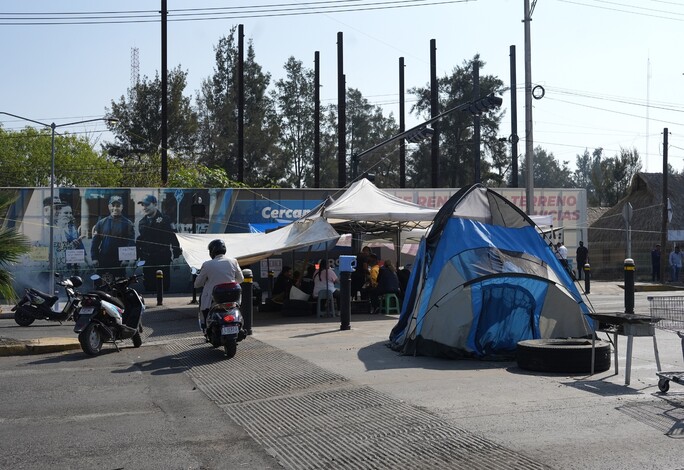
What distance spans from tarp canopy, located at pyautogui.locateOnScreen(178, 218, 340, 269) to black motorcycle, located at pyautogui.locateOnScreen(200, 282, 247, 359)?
6209 millimetres

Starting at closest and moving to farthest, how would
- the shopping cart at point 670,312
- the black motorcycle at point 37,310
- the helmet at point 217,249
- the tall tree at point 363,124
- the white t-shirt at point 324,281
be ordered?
the shopping cart at point 670,312
the helmet at point 217,249
the white t-shirt at point 324,281
the black motorcycle at point 37,310
the tall tree at point 363,124

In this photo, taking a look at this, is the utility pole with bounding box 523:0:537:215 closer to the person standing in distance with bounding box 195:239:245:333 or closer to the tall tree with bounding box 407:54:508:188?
the person standing in distance with bounding box 195:239:245:333

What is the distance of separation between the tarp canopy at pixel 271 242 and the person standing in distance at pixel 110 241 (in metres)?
13.5

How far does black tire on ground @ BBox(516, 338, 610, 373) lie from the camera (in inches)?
398

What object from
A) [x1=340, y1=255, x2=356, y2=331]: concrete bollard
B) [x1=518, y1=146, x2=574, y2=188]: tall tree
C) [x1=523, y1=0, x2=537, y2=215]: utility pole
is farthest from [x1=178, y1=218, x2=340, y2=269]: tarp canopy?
[x1=518, y1=146, x2=574, y2=188]: tall tree

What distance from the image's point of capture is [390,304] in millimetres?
19578

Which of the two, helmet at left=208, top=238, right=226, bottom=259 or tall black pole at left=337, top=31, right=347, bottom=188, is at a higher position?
tall black pole at left=337, top=31, right=347, bottom=188

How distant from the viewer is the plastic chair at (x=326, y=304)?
18.8 meters

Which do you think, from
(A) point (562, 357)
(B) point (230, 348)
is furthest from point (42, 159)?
(A) point (562, 357)

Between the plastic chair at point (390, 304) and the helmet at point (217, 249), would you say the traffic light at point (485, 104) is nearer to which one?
the plastic chair at point (390, 304)

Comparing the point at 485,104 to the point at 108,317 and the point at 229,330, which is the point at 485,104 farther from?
the point at 108,317

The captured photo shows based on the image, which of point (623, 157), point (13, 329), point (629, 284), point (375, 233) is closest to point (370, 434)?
point (629, 284)

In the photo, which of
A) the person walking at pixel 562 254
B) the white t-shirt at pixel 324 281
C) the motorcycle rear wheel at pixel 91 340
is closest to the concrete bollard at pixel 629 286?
the person walking at pixel 562 254

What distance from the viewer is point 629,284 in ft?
50.9
